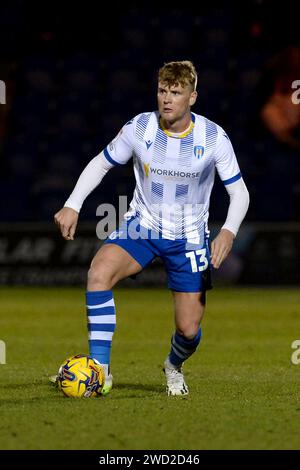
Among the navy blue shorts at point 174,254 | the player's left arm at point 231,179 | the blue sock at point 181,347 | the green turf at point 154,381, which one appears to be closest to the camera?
the green turf at point 154,381

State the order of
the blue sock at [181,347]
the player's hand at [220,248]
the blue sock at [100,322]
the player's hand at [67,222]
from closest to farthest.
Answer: the player's hand at [220,248]
the player's hand at [67,222]
the blue sock at [100,322]
the blue sock at [181,347]

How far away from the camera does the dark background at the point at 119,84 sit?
20.9 meters

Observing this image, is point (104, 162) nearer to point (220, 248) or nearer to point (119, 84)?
point (220, 248)

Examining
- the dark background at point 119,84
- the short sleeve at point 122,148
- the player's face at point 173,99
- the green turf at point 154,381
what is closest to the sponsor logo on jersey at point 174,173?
the short sleeve at point 122,148

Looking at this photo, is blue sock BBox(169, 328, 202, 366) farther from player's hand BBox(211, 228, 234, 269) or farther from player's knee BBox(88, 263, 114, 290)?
player's hand BBox(211, 228, 234, 269)

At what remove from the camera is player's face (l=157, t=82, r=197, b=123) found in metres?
7.47

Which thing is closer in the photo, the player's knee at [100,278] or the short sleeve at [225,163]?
the player's knee at [100,278]

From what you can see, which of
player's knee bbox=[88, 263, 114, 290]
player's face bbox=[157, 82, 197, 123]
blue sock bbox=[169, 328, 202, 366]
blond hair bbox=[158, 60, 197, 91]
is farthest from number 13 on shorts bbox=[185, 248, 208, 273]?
blond hair bbox=[158, 60, 197, 91]

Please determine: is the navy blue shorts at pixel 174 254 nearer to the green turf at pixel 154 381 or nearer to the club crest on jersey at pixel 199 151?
the club crest on jersey at pixel 199 151

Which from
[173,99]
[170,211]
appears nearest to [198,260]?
[170,211]

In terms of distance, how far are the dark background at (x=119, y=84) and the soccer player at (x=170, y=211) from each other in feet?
39.9

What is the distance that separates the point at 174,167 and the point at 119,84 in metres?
16.0

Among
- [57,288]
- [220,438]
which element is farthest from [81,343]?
[57,288]

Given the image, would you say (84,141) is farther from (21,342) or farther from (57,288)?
(21,342)
